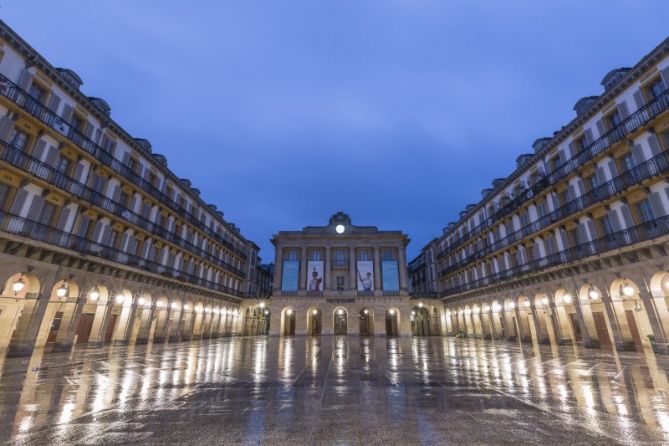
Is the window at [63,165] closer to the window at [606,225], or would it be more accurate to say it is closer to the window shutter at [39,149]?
the window shutter at [39,149]

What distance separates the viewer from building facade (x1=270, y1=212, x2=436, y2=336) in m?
40.2

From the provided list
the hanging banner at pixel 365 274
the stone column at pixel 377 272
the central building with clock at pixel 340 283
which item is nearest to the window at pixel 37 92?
the central building with clock at pixel 340 283

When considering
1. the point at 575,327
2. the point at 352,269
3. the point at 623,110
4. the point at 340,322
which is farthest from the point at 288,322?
the point at 623,110

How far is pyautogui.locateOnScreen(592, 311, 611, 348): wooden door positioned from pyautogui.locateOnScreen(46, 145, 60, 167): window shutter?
3479cm

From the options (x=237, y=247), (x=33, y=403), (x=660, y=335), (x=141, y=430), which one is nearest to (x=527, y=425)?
(x=141, y=430)

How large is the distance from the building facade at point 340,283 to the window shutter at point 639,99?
28.4m

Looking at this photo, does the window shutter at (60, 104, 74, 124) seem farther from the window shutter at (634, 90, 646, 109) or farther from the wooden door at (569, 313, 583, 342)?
the wooden door at (569, 313, 583, 342)

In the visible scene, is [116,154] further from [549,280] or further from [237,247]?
[549,280]

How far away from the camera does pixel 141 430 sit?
4.30 m

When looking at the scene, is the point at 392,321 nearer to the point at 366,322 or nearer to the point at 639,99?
the point at 366,322

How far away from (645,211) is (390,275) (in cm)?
2779

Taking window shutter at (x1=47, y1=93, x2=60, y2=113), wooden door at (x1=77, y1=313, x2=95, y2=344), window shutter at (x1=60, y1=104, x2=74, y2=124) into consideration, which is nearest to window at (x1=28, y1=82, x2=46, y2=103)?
window shutter at (x1=47, y1=93, x2=60, y2=113)

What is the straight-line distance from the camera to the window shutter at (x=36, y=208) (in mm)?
15578

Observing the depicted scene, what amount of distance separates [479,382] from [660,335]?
1464cm
